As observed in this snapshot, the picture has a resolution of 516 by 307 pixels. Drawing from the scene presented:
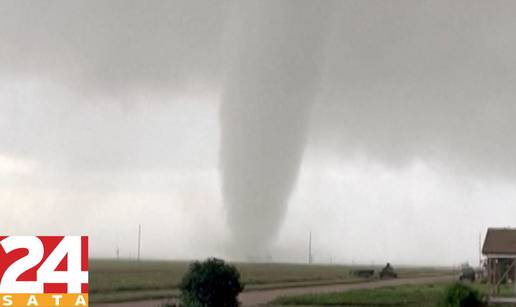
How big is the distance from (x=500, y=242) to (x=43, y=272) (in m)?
46.8

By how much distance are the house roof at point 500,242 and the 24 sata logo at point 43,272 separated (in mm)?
44175

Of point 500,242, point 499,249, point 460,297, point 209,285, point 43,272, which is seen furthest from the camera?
point 500,242

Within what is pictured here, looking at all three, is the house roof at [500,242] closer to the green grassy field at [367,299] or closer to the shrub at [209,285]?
the green grassy field at [367,299]

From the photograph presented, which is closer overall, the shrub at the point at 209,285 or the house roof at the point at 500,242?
the shrub at the point at 209,285

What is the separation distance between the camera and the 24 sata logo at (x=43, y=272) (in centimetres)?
1447

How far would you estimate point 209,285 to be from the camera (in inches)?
1013

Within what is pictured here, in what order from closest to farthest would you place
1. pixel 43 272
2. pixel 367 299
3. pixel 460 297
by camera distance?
1. pixel 43 272
2. pixel 460 297
3. pixel 367 299

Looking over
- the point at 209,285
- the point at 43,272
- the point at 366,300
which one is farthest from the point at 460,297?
the point at 43,272

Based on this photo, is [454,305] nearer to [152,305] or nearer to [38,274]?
[152,305]

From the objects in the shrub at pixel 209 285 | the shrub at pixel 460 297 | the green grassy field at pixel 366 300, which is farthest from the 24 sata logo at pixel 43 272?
the green grassy field at pixel 366 300

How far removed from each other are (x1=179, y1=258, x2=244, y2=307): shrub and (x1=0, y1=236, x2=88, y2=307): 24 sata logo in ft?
36.2

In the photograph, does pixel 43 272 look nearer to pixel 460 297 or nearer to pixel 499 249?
pixel 460 297

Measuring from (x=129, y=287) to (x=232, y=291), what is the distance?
29235mm

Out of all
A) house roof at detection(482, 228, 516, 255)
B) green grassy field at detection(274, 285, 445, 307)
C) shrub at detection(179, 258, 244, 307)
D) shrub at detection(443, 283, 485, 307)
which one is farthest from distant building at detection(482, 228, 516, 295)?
shrub at detection(179, 258, 244, 307)
